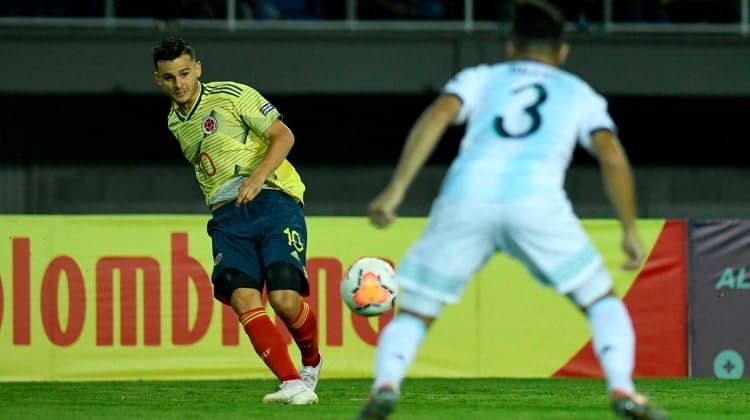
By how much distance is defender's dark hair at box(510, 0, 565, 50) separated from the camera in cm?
655

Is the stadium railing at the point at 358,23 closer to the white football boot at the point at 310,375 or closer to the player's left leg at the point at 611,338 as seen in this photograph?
the white football boot at the point at 310,375

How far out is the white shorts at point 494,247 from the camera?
6410 millimetres

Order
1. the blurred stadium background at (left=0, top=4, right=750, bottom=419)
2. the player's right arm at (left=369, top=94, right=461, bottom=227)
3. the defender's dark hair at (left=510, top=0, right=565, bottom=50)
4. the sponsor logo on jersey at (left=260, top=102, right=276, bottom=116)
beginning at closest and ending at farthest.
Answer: the player's right arm at (left=369, top=94, right=461, bottom=227) < the defender's dark hair at (left=510, top=0, right=565, bottom=50) < the sponsor logo on jersey at (left=260, top=102, right=276, bottom=116) < the blurred stadium background at (left=0, top=4, right=750, bottom=419)

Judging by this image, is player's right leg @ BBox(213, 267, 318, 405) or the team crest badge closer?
player's right leg @ BBox(213, 267, 318, 405)

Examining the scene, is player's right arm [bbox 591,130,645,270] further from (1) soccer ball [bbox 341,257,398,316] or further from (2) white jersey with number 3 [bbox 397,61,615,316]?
(1) soccer ball [bbox 341,257,398,316]

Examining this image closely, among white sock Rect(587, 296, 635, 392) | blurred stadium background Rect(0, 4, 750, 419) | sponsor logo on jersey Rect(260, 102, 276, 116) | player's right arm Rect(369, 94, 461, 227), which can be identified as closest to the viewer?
player's right arm Rect(369, 94, 461, 227)

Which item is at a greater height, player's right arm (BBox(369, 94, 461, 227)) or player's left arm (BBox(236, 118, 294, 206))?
player's right arm (BBox(369, 94, 461, 227))

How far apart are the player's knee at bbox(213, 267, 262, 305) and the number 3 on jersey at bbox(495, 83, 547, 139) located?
3.00m

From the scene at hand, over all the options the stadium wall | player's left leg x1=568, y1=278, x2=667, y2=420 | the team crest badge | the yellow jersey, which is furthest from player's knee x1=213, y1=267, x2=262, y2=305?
the stadium wall

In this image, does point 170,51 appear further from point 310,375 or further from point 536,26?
point 536,26

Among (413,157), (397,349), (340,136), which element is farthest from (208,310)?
(340,136)

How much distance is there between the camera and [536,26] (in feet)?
21.7

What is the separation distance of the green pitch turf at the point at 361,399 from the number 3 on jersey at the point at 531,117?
2.19m

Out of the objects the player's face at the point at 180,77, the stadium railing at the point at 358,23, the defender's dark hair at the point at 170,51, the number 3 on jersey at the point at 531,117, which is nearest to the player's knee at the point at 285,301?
the player's face at the point at 180,77
